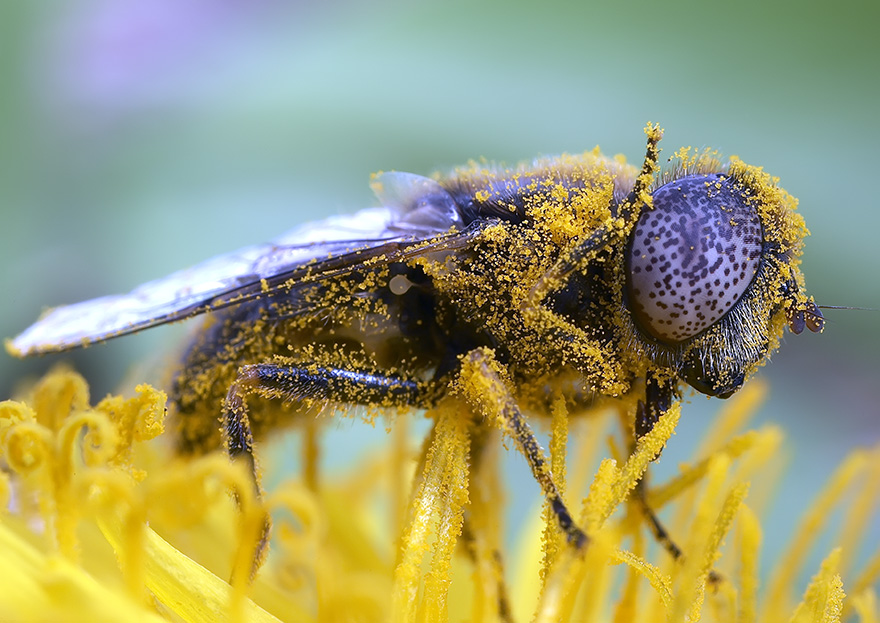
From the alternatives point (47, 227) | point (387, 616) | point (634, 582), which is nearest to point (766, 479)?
point (634, 582)

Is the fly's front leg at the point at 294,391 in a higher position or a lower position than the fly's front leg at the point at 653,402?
higher

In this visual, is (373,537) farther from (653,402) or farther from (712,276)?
(712,276)

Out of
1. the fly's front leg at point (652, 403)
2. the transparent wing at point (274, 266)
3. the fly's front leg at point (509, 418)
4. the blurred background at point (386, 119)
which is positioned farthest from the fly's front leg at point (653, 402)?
the blurred background at point (386, 119)

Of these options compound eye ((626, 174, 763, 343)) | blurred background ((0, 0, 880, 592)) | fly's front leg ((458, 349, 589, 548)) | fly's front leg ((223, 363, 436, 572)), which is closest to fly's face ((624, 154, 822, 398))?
compound eye ((626, 174, 763, 343))

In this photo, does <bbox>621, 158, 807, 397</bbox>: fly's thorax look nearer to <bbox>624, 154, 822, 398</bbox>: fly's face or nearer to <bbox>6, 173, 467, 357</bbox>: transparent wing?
<bbox>624, 154, 822, 398</bbox>: fly's face

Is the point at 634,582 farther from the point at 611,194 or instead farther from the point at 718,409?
the point at 718,409

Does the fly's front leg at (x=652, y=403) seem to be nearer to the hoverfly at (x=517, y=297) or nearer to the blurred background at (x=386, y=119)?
the hoverfly at (x=517, y=297)

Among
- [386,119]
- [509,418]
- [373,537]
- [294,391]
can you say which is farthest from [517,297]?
[386,119]
